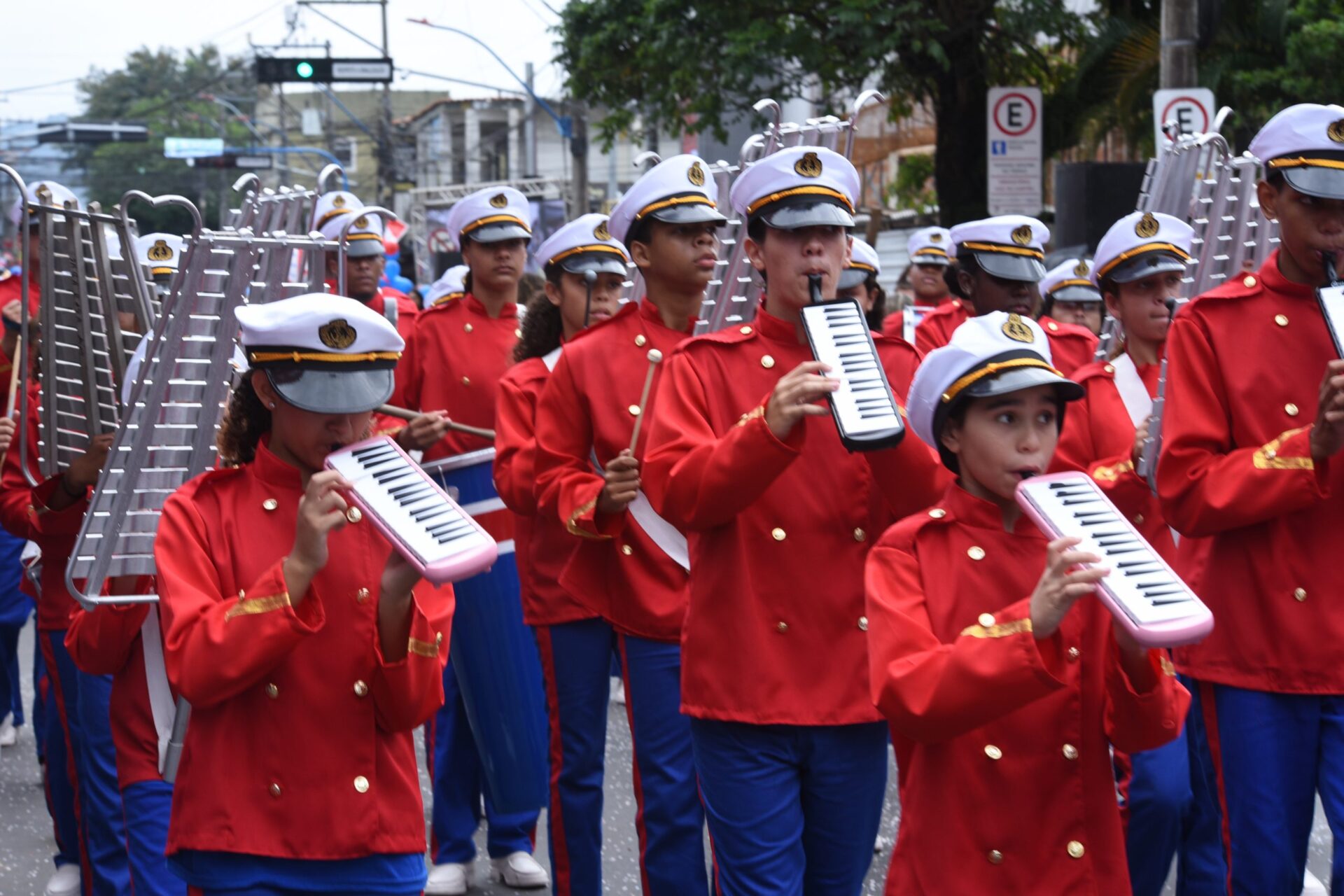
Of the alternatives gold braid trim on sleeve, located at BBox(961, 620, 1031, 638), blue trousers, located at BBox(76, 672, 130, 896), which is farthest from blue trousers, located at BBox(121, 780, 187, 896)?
gold braid trim on sleeve, located at BBox(961, 620, 1031, 638)

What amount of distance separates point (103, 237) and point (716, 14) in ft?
51.9

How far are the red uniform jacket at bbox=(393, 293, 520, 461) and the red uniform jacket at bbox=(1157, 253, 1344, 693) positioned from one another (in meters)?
3.85

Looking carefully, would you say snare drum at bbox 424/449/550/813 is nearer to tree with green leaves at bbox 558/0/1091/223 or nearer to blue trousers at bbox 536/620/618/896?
blue trousers at bbox 536/620/618/896

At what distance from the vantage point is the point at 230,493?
3.86 metres

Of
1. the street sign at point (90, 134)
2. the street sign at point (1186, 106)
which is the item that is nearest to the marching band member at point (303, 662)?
the street sign at point (1186, 106)

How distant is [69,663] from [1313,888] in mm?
4122

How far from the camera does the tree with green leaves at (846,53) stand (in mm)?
19700

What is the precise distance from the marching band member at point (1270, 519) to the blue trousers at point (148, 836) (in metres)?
2.67

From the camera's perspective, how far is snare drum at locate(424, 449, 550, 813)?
20.9 ft

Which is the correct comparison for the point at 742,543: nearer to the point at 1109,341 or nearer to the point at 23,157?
the point at 1109,341

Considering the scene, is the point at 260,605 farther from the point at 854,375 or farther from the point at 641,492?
the point at 641,492

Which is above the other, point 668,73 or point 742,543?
point 668,73

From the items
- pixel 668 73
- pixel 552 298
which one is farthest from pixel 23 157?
pixel 552 298

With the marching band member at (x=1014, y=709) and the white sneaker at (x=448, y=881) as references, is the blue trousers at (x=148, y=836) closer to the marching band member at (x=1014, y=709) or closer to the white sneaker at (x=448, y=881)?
the white sneaker at (x=448, y=881)
